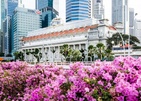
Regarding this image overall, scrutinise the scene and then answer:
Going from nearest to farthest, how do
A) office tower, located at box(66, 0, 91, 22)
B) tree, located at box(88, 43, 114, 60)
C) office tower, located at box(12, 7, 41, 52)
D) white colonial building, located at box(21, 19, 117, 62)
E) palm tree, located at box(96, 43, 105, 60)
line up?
tree, located at box(88, 43, 114, 60), palm tree, located at box(96, 43, 105, 60), white colonial building, located at box(21, 19, 117, 62), office tower, located at box(66, 0, 91, 22), office tower, located at box(12, 7, 41, 52)

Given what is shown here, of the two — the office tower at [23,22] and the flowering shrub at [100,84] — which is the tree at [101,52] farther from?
the office tower at [23,22]

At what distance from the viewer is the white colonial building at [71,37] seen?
304 feet

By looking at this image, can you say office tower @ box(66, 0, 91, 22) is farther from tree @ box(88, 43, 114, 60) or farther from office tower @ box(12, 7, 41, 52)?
tree @ box(88, 43, 114, 60)

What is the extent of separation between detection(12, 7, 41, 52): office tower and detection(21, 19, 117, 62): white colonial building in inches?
1574

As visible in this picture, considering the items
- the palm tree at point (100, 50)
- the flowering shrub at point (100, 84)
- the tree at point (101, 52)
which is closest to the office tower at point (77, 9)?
the tree at point (101, 52)

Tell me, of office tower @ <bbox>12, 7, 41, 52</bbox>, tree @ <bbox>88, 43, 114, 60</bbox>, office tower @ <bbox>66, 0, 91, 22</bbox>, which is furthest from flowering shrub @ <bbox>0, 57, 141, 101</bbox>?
office tower @ <bbox>12, 7, 41, 52</bbox>

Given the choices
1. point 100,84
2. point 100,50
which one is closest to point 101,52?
point 100,50

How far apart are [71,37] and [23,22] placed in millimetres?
81491

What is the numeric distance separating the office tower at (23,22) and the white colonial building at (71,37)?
40.0 m

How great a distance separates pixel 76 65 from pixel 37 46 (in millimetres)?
113563

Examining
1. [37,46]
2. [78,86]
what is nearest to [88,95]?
[78,86]

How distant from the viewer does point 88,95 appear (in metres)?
6.12

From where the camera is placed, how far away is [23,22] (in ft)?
577

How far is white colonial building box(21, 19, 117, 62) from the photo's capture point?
9275 cm
